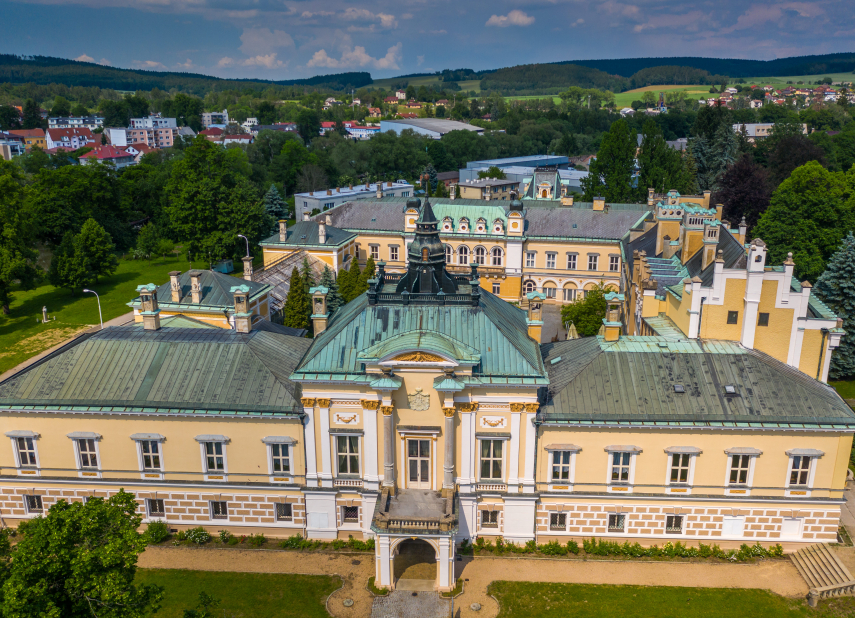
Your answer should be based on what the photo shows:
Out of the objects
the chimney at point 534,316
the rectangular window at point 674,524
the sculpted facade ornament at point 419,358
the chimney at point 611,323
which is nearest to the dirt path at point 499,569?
the rectangular window at point 674,524

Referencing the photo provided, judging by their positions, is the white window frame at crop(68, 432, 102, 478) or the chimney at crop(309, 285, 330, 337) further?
the chimney at crop(309, 285, 330, 337)

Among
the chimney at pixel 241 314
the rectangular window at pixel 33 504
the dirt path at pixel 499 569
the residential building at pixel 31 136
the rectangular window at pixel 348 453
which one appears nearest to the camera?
the dirt path at pixel 499 569

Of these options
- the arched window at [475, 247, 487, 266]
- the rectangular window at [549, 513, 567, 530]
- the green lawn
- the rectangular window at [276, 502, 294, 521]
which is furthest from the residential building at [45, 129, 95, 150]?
the green lawn

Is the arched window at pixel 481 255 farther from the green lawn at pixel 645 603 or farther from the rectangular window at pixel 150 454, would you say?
the green lawn at pixel 645 603

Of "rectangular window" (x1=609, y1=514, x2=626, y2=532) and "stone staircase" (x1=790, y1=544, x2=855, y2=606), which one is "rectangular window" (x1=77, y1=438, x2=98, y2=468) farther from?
"stone staircase" (x1=790, y1=544, x2=855, y2=606)

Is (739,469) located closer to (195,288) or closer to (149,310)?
(149,310)

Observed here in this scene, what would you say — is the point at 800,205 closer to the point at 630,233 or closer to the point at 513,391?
the point at 630,233
